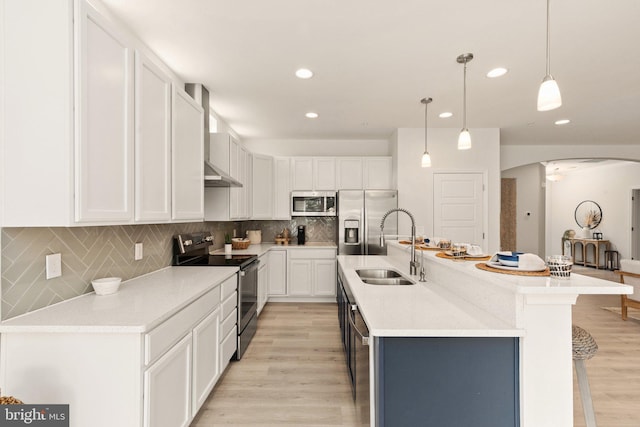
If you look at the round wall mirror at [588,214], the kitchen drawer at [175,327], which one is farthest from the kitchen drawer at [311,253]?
the round wall mirror at [588,214]

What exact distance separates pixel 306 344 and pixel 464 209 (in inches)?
125

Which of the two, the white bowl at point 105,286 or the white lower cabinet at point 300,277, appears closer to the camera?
the white bowl at point 105,286

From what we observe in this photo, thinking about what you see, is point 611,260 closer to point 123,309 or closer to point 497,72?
point 497,72

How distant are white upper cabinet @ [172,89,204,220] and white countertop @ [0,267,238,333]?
1.66 feet

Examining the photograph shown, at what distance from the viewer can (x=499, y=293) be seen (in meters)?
1.44

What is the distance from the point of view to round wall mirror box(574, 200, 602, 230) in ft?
27.1

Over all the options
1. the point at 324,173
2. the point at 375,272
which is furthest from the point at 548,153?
the point at 375,272

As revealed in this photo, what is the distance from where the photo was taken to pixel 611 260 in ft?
25.6

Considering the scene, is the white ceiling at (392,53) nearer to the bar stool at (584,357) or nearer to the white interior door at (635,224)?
the bar stool at (584,357)

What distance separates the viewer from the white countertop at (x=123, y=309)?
1300 mm

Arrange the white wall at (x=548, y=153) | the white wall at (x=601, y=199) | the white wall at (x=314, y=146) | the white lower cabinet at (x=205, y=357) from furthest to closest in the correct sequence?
the white wall at (x=601, y=199) → the white wall at (x=548, y=153) → the white wall at (x=314, y=146) → the white lower cabinet at (x=205, y=357)

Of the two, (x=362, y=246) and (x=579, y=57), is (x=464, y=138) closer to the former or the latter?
(x=579, y=57)

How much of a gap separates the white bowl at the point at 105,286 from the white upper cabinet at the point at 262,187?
294cm

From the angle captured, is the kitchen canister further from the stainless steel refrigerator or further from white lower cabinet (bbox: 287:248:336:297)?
the stainless steel refrigerator
